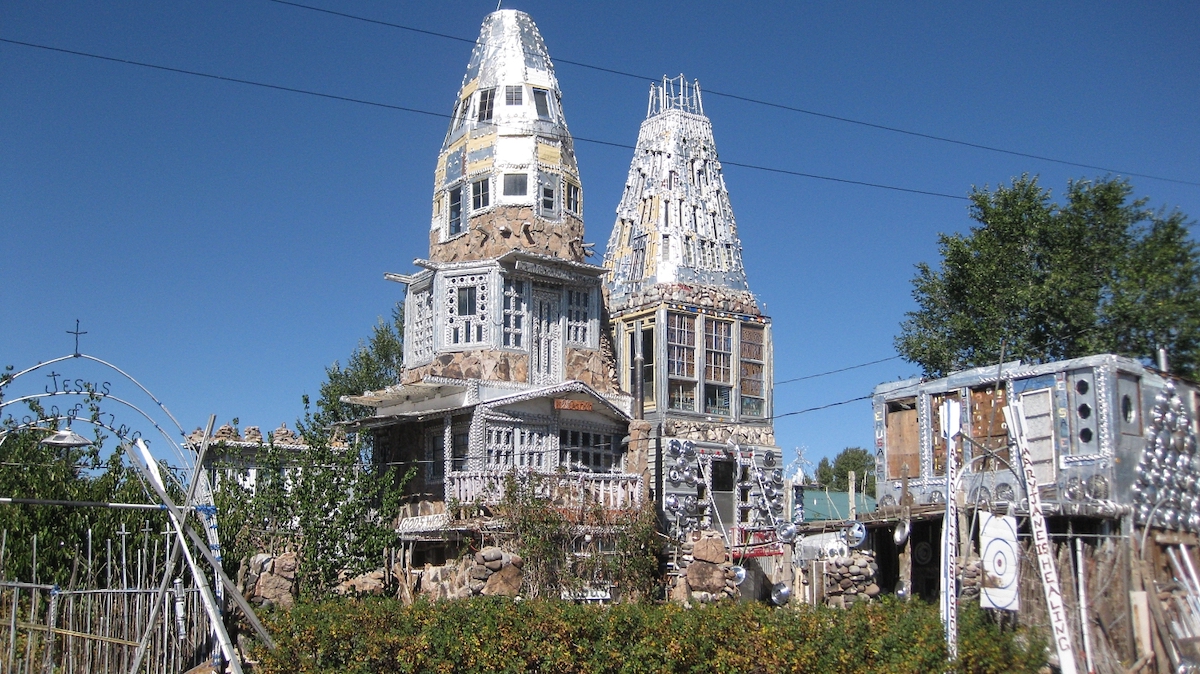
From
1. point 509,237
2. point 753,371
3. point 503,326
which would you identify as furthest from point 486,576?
point 753,371

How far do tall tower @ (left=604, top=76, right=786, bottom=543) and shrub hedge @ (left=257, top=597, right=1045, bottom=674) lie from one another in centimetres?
1367

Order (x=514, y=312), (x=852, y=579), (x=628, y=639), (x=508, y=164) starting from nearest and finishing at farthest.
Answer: (x=628, y=639) < (x=852, y=579) < (x=514, y=312) < (x=508, y=164)

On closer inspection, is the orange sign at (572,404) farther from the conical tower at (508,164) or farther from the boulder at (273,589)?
the boulder at (273,589)

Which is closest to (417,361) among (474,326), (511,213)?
(474,326)

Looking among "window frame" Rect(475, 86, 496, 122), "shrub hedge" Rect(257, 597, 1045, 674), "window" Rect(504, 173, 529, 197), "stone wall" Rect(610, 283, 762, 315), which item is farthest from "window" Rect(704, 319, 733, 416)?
"shrub hedge" Rect(257, 597, 1045, 674)

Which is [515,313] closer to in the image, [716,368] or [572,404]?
[572,404]

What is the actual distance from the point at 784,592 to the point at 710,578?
176 cm

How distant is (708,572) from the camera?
2766cm

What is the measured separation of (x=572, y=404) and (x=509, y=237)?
484 cm

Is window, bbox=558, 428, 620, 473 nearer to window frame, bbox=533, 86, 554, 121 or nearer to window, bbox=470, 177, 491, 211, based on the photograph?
window, bbox=470, 177, 491, 211

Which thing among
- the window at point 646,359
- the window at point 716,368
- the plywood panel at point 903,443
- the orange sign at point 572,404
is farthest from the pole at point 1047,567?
the window at point 716,368

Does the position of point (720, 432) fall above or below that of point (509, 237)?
below

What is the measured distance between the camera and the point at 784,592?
2722 cm

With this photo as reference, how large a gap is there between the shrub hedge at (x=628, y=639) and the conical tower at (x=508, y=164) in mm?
13308
